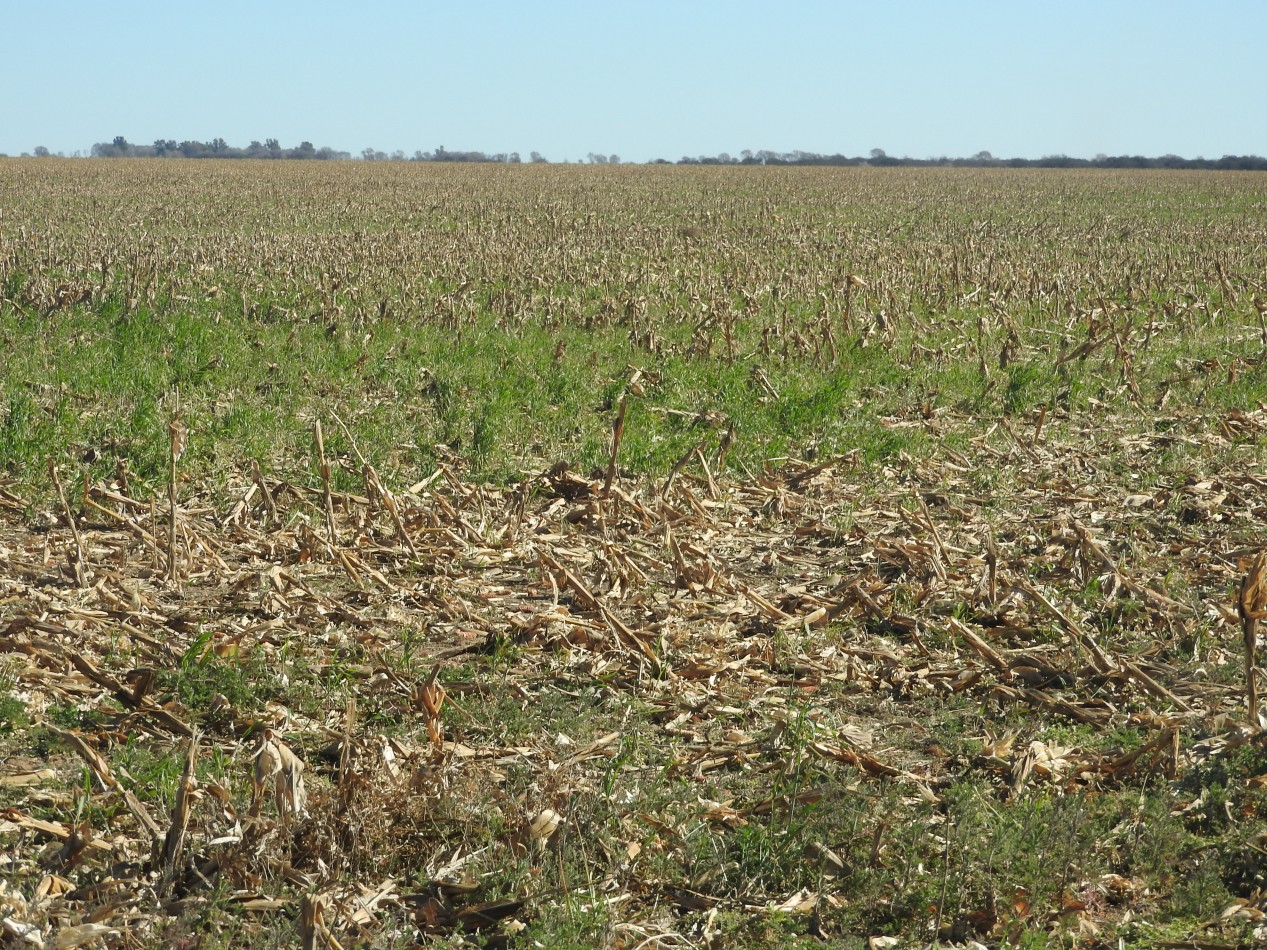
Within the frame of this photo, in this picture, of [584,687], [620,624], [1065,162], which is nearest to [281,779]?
[584,687]

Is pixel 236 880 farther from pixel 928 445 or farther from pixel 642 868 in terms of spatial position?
pixel 928 445

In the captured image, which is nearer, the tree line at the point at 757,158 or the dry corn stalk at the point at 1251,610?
the dry corn stalk at the point at 1251,610

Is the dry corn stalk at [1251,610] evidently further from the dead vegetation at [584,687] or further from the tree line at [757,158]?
the tree line at [757,158]

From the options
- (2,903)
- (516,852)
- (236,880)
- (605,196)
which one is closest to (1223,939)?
(516,852)

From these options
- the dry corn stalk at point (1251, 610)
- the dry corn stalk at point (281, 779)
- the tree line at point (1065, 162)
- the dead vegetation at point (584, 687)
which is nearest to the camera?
the dead vegetation at point (584, 687)

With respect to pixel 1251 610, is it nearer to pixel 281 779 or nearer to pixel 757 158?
pixel 281 779

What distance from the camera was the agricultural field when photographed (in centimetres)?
376


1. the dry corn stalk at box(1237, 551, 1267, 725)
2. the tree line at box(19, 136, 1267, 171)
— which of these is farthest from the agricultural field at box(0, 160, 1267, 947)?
the tree line at box(19, 136, 1267, 171)

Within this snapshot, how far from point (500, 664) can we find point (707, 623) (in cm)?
111

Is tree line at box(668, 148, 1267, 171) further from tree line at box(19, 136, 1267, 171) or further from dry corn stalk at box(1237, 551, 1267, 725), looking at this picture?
dry corn stalk at box(1237, 551, 1267, 725)

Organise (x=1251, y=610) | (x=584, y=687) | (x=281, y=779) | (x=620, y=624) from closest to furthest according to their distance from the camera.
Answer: (x=281, y=779) → (x=1251, y=610) → (x=584, y=687) → (x=620, y=624)

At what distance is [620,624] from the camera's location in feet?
18.1

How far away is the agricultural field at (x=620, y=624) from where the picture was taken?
3.76 metres

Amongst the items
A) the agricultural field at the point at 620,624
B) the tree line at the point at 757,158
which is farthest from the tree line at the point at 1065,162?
the agricultural field at the point at 620,624
